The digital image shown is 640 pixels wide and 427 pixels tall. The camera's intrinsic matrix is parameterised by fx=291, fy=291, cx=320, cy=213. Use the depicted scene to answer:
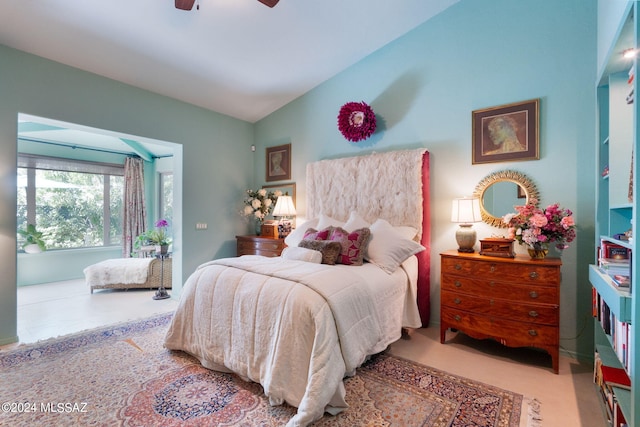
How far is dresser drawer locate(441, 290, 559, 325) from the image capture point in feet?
7.38

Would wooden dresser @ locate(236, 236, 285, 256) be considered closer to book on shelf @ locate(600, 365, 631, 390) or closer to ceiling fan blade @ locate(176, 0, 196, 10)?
ceiling fan blade @ locate(176, 0, 196, 10)

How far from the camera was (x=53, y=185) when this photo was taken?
18.0 feet

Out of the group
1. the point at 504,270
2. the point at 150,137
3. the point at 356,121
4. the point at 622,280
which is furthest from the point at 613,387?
the point at 150,137

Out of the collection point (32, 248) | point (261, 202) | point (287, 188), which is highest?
point (287, 188)

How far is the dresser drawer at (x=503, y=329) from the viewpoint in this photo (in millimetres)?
2256

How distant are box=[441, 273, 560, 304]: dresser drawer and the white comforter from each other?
0.49 metres

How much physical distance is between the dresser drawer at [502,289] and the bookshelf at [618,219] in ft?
0.99

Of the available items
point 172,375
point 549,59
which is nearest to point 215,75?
point 172,375

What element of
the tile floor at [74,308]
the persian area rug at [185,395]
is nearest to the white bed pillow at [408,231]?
the persian area rug at [185,395]

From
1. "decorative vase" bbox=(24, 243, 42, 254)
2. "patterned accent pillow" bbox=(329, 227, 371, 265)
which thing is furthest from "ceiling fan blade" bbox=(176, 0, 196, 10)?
"decorative vase" bbox=(24, 243, 42, 254)

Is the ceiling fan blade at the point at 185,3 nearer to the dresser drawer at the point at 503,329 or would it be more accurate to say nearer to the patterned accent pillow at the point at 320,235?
the patterned accent pillow at the point at 320,235

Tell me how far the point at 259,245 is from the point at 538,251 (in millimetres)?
3346

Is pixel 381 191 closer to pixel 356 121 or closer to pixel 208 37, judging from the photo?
pixel 356 121

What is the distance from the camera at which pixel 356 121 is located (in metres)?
3.69
